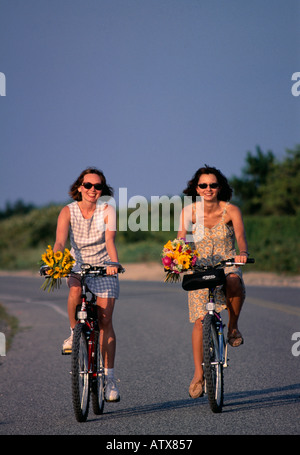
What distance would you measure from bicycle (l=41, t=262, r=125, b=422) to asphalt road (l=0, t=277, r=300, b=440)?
19 cm

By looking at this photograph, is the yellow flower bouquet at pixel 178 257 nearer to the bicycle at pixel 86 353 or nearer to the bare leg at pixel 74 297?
the bicycle at pixel 86 353

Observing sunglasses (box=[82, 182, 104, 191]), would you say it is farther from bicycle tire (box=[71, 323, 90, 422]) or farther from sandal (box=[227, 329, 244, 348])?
sandal (box=[227, 329, 244, 348])

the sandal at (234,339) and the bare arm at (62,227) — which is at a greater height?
the bare arm at (62,227)

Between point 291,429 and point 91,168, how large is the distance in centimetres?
287

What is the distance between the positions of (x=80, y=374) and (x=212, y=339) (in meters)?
1.20

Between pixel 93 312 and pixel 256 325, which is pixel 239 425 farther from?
pixel 256 325

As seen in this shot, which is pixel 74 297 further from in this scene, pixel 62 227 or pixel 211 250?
pixel 211 250

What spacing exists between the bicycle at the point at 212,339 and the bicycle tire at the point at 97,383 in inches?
36.7

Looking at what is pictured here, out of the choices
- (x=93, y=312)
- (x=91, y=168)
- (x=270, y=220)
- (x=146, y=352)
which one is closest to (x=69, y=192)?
(x=91, y=168)

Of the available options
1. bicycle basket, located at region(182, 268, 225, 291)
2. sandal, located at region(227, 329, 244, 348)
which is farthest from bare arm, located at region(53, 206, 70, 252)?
sandal, located at region(227, 329, 244, 348)

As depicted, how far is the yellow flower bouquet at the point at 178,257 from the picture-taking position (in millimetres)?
6484

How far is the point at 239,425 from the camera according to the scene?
19.6 ft

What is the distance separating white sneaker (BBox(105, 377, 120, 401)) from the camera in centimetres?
650

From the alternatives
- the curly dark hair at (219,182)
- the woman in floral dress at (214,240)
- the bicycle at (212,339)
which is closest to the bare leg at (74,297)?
the bicycle at (212,339)
